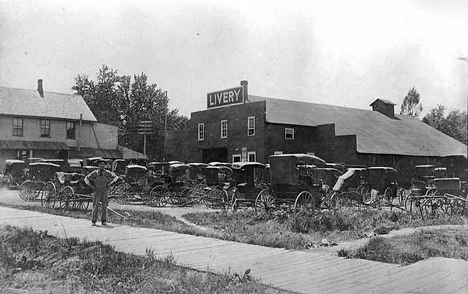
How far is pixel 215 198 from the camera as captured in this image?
2103 centimetres

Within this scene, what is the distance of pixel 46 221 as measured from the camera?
1366 centimetres

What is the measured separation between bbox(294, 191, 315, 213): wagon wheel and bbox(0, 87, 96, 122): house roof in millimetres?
32727

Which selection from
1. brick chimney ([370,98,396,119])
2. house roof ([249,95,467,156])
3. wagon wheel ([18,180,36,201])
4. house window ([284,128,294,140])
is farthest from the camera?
brick chimney ([370,98,396,119])

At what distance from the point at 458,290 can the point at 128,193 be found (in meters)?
19.5

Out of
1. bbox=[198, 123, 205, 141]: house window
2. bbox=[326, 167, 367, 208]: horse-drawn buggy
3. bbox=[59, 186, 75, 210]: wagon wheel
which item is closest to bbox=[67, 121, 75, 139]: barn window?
bbox=[198, 123, 205, 141]: house window

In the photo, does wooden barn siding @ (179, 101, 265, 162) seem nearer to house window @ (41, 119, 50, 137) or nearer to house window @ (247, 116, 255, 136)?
house window @ (247, 116, 255, 136)

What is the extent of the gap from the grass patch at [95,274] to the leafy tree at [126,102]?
46562mm

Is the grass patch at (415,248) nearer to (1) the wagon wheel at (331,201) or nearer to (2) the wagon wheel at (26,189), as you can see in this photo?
(1) the wagon wheel at (331,201)

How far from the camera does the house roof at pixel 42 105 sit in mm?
42062

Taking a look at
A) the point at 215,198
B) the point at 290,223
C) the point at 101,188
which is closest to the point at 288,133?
the point at 215,198

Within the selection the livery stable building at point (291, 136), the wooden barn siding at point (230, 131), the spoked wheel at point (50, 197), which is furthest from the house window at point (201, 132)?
the spoked wheel at point (50, 197)

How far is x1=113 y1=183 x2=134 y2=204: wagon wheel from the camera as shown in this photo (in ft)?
75.9

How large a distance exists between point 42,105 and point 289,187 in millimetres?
35770

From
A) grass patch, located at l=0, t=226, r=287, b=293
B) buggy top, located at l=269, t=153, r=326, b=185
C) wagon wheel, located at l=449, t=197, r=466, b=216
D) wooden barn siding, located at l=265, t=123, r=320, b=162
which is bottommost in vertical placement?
grass patch, located at l=0, t=226, r=287, b=293
